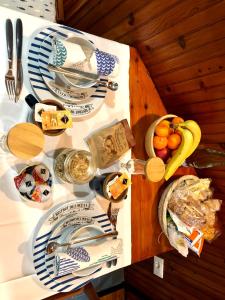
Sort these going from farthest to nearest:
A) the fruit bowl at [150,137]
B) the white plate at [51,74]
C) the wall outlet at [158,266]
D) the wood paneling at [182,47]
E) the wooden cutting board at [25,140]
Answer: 1. the wall outlet at [158,266]
2. the fruit bowl at [150,137]
3. the wood paneling at [182,47]
4. the white plate at [51,74]
5. the wooden cutting board at [25,140]

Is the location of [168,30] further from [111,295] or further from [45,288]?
[111,295]

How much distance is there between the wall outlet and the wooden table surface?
1.64 ft

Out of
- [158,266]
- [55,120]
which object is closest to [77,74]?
[55,120]

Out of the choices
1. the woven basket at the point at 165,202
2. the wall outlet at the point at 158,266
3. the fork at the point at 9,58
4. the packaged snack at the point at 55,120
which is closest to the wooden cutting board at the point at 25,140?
the packaged snack at the point at 55,120

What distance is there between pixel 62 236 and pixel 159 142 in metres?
0.53

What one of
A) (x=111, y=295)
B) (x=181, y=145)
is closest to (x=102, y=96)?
(x=181, y=145)

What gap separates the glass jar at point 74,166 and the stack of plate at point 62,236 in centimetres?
9

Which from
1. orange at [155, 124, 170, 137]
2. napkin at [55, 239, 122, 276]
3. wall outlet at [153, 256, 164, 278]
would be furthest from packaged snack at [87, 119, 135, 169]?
wall outlet at [153, 256, 164, 278]

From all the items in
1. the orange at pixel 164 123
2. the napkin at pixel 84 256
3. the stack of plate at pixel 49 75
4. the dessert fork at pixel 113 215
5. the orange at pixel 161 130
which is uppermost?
the stack of plate at pixel 49 75

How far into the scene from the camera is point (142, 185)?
1156 mm

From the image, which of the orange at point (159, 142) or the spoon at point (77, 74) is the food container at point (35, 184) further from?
the orange at point (159, 142)

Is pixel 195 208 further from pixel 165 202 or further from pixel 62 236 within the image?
pixel 62 236

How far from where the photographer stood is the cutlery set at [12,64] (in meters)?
0.78

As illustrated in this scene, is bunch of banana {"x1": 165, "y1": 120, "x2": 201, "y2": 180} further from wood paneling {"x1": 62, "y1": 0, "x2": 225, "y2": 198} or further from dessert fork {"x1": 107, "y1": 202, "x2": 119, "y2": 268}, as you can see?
dessert fork {"x1": 107, "y1": 202, "x2": 119, "y2": 268}
